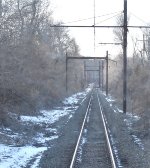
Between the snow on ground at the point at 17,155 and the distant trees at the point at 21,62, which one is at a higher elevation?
the distant trees at the point at 21,62

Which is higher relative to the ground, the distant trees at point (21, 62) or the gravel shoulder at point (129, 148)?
the distant trees at point (21, 62)

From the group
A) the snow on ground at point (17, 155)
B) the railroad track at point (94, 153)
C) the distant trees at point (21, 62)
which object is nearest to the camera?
the railroad track at point (94, 153)

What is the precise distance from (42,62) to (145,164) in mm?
36106

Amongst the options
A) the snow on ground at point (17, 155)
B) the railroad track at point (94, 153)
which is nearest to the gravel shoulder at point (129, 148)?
the railroad track at point (94, 153)

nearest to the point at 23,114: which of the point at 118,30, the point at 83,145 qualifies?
the point at 83,145

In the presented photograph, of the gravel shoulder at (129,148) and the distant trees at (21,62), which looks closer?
the gravel shoulder at (129,148)

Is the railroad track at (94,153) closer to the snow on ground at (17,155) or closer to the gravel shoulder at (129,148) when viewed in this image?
the gravel shoulder at (129,148)

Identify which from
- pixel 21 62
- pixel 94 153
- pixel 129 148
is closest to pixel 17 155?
pixel 94 153

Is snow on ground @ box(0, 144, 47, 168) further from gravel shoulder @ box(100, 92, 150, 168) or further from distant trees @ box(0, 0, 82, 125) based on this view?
distant trees @ box(0, 0, 82, 125)

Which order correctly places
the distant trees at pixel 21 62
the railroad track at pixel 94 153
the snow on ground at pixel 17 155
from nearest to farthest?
the railroad track at pixel 94 153 → the snow on ground at pixel 17 155 → the distant trees at pixel 21 62

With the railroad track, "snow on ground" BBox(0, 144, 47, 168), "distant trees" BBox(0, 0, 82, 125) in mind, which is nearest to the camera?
the railroad track

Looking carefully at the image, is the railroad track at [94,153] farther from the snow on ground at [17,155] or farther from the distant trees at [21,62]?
the distant trees at [21,62]

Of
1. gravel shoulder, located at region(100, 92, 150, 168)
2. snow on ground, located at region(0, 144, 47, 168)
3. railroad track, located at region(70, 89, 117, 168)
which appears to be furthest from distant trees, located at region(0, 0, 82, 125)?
gravel shoulder, located at region(100, 92, 150, 168)

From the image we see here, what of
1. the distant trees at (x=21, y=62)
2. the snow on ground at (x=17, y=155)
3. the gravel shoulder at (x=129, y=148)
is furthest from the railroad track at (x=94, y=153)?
the distant trees at (x=21, y=62)
